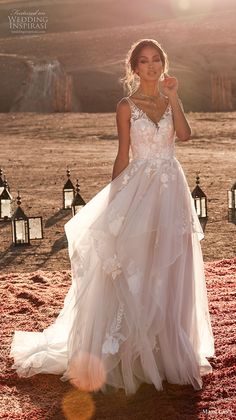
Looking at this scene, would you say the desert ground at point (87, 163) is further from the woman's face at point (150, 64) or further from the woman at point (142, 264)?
the woman's face at point (150, 64)

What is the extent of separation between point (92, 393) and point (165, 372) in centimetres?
46

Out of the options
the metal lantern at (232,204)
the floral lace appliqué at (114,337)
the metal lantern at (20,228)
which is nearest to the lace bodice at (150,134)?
the floral lace appliqué at (114,337)

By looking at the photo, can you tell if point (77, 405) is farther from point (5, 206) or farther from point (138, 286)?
point (5, 206)

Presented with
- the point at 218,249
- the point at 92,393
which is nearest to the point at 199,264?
the point at 92,393

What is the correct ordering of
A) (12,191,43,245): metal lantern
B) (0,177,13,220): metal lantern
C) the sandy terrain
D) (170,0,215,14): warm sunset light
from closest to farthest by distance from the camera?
the sandy terrain, (12,191,43,245): metal lantern, (0,177,13,220): metal lantern, (170,0,215,14): warm sunset light

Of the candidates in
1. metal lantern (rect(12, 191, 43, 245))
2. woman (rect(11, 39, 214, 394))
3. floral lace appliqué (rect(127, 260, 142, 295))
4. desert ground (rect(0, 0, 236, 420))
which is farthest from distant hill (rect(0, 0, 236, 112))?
floral lace appliqué (rect(127, 260, 142, 295))

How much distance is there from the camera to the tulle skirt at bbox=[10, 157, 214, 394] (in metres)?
5.11

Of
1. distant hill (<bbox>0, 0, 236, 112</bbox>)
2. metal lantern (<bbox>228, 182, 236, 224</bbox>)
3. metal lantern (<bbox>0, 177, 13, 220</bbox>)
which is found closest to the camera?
metal lantern (<bbox>228, 182, 236, 224</bbox>)

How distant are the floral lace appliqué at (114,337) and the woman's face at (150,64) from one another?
4.71 feet

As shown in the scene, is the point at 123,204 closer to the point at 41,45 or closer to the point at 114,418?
the point at 114,418

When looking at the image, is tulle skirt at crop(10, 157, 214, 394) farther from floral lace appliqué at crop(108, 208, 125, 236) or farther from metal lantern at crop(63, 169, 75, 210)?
Answer: metal lantern at crop(63, 169, 75, 210)

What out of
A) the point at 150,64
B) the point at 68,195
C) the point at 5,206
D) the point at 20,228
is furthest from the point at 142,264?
the point at 68,195

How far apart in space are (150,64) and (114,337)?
1.70m

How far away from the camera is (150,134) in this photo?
5.29 metres
